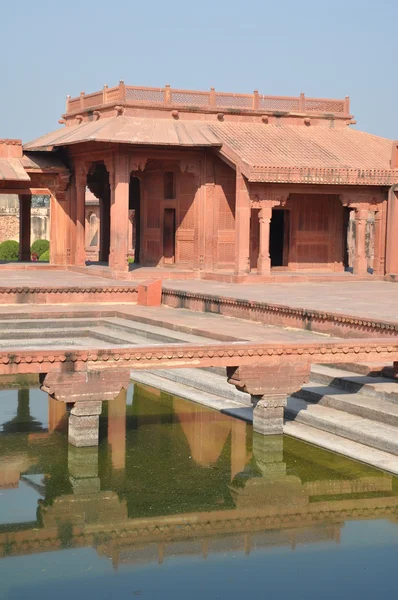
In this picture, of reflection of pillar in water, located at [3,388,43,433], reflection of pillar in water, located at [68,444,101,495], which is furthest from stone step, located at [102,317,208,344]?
reflection of pillar in water, located at [68,444,101,495]

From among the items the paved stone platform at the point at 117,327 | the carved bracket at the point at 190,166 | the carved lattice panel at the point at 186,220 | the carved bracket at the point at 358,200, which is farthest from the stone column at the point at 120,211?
the carved bracket at the point at 358,200

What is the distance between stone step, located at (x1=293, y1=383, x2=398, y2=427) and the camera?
1029 centimetres

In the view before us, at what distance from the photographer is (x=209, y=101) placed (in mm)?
24422

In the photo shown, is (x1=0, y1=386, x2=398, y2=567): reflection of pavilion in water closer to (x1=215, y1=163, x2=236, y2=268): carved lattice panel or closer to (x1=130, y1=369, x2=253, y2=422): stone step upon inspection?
(x1=130, y1=369, x2=253, y2=422): stone step

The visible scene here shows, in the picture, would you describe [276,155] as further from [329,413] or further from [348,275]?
[329,413]

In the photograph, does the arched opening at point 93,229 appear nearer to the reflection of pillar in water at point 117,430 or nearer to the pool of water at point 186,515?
the reflection of pillar in water at point 117,430

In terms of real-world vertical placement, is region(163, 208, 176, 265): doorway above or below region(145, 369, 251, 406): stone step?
above

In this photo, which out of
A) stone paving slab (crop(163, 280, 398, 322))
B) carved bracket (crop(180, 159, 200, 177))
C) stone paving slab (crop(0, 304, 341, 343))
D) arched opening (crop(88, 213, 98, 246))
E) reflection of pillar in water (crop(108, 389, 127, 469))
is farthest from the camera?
arched opening (crop(88, 213, 98, 246))

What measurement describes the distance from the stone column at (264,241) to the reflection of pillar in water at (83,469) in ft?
41.4

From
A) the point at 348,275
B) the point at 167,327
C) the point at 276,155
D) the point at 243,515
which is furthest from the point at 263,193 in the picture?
the point at 243,515

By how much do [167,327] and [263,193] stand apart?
7.06 metres

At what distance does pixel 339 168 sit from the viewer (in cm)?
2242

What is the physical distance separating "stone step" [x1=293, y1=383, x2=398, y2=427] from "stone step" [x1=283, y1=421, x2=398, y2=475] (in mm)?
458

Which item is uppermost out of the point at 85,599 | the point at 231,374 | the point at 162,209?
the point at 162,209
